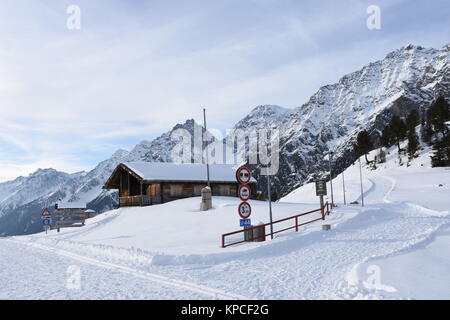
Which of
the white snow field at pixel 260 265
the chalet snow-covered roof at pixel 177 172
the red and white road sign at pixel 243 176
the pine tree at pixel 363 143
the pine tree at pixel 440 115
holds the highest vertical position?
the pine tree at pixel 440 115

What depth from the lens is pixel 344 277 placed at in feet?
34.5

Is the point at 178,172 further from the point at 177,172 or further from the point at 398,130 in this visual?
the point at 398,130

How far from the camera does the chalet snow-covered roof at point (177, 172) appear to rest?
39.1m

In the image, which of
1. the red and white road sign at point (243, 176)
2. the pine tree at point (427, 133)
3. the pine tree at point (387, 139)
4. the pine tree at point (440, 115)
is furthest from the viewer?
the pine tree at point (387, 139)

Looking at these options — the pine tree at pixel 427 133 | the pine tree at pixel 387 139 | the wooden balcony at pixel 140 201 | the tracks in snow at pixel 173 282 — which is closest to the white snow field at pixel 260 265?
the tracks in snow at pixel 173 282

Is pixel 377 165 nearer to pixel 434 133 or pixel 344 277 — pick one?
pixel 434 133

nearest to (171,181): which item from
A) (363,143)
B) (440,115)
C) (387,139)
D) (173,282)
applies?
(173,282)

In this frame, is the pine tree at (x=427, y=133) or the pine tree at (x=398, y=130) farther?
the pine tree at (x=398, y=130)

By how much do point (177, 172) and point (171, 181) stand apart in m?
2.55

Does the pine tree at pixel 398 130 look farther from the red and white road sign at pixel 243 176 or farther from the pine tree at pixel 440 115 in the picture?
the red and white road sign at pixel 243 176

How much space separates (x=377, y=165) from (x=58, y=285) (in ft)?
294

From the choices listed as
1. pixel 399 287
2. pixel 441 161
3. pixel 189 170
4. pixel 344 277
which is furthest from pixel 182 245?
pixel 441 161

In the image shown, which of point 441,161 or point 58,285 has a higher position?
point 441,161

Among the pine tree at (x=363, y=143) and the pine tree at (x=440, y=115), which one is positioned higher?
the pine tree at (x=440, y=115)
